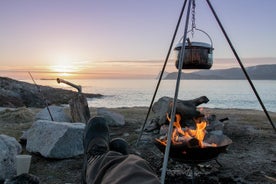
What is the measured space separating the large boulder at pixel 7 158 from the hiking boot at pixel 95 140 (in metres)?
1.36

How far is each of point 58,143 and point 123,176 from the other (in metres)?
3.70

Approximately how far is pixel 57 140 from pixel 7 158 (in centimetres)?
107

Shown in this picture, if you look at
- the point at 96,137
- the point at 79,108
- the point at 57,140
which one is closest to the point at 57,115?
the point at 79,108

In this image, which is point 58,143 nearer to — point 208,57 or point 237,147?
point 208,57

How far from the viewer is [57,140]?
5789mm

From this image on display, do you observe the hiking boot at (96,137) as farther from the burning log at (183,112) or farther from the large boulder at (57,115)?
the large boulder at (57,115)

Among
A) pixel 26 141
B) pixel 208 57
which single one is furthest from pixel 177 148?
pixel 26 141

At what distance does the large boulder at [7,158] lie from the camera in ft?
15.7

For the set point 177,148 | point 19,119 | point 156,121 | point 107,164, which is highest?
point 107,164

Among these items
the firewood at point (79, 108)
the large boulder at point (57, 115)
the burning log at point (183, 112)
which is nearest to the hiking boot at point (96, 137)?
the burning log at point (183, 112)

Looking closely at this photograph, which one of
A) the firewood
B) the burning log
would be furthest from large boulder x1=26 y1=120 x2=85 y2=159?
the burning log

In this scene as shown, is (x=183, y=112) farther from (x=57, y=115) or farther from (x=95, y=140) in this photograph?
(x=57, y=115)

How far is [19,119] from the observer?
33.2ft

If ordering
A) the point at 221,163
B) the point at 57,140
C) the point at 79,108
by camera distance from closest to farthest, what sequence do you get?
the point at 221,163
the point at 57,140
the point at 79,108
